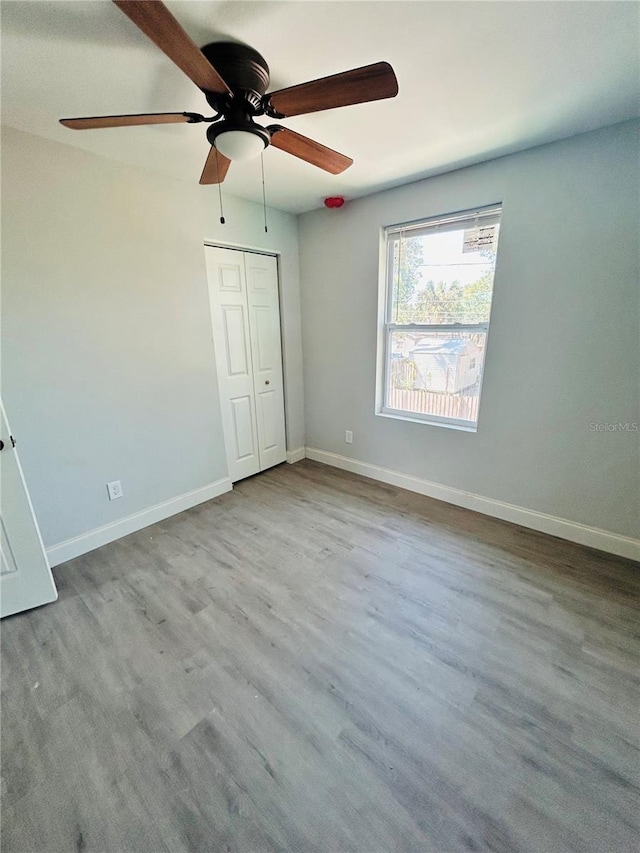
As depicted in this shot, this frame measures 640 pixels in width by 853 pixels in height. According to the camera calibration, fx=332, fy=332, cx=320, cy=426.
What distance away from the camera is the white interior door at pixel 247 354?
2.77 metres

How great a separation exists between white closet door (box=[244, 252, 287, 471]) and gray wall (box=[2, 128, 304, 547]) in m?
0.32

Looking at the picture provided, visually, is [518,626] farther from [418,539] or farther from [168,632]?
[168,632]

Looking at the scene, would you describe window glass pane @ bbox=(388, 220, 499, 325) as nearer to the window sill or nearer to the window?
the window

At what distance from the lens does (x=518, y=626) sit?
5.31ft

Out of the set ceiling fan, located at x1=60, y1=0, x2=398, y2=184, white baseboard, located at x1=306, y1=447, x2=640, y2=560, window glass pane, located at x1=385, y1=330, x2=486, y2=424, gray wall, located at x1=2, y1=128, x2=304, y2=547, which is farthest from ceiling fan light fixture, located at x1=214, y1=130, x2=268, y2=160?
white baseboard, located at x1=306, y1=447, x2=640, y2=560

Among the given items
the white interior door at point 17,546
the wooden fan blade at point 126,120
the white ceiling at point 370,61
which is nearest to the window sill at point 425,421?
the white ceiling at point 370,61

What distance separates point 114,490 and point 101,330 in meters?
1.07

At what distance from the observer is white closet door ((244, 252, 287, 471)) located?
3.00 m

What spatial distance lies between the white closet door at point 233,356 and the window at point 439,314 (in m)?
1.24

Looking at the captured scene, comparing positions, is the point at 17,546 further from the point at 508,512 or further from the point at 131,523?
the point at 508,512

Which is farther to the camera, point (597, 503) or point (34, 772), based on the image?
point (597, 503)

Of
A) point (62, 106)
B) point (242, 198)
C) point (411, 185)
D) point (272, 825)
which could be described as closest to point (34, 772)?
point (272, 825)

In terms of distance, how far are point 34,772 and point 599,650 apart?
2.25 metres

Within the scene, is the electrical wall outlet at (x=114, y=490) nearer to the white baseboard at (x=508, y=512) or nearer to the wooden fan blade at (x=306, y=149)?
the white baseboard at (x=508, y=512)
